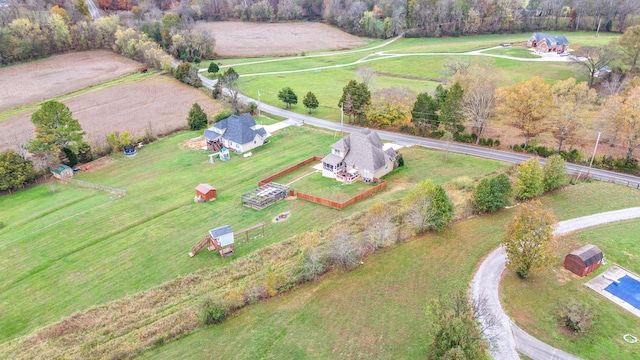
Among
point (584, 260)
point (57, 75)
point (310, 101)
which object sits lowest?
point (584, 260)

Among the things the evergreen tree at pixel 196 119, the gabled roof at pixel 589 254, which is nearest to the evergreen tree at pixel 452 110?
the gabled roof at pixel 589 254

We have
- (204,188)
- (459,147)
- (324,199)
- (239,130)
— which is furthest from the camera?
(239,130)

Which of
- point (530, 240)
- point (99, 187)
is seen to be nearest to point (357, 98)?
point (99, 187)

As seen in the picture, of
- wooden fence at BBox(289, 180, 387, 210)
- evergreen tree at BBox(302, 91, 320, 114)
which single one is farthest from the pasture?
evergreen tree at BBox(302, 91, 320, 114)

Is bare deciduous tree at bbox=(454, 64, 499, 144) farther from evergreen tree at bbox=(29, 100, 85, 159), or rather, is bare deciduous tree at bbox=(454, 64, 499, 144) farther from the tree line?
the tree line

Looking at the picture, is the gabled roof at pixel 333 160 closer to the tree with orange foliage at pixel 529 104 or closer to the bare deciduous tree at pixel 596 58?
the tree with orange foliage at pixel 529 104

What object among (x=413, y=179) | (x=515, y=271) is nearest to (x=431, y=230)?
(x=515, y=271)

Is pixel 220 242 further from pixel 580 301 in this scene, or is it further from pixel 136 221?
pixel 580 301
